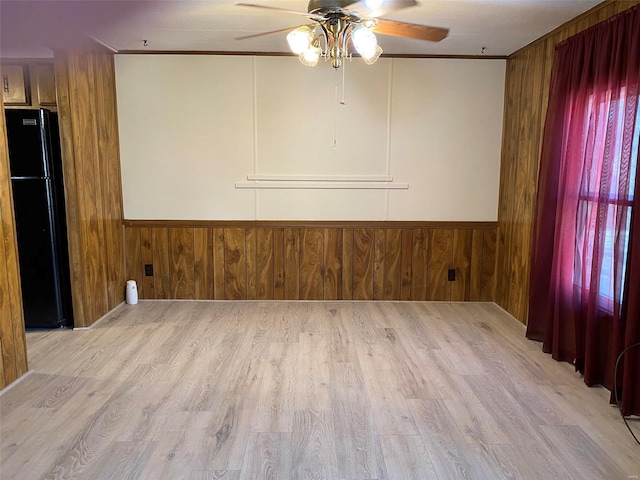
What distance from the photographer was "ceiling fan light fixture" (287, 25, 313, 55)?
2.44 meters

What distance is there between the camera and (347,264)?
14.7ft

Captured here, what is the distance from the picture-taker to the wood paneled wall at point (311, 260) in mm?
4418

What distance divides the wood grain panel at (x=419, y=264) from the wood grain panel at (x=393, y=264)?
0.14m

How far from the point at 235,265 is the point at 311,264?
76 centimetres

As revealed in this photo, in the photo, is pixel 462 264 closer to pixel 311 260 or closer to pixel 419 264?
pixel 419 264

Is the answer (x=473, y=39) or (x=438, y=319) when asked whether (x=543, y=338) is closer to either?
(x=438, y=319)

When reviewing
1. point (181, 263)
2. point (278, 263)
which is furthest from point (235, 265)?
point (181, 263)

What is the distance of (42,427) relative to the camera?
2270mm

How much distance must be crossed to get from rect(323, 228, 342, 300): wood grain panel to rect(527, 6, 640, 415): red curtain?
178cm

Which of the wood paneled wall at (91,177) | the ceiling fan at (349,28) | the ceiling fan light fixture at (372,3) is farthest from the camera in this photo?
the wood paneled wall at (91,177)

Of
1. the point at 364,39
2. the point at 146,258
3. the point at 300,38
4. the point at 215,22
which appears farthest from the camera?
the point at 146,258

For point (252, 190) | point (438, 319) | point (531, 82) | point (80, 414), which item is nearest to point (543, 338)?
point (438, 319)

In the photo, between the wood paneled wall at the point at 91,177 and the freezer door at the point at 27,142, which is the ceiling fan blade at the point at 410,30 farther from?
the freezer door at the point at 27,142

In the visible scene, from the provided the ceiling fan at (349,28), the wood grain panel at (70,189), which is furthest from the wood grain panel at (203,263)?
the ceiling fan at (349,28)
